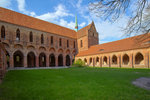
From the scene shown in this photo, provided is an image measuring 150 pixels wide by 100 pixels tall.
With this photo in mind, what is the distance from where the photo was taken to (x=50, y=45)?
2811 centimetres

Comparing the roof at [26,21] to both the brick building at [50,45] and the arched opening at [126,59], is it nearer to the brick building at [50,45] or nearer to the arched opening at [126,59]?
the brick building at [50,45]

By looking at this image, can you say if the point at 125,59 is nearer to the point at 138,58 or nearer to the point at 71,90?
the point at 138,58

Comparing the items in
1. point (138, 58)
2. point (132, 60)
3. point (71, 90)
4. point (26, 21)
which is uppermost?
point (26, 21)

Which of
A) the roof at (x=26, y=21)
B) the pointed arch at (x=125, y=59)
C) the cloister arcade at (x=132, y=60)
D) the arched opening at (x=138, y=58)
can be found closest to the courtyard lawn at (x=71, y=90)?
the cloister arcade at (x=132, y=60)

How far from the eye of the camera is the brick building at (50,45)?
20.5 meters

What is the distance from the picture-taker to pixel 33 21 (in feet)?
88.3

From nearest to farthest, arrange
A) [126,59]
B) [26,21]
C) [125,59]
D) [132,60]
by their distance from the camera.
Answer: [132,60], [126,59], [125,59], [26,21]

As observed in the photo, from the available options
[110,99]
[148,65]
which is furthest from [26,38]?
[148,65]

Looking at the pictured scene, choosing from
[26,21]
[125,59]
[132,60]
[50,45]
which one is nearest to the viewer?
[132,60]

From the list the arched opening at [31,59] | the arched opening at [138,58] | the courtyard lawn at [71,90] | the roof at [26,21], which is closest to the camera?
the courtyard lawn at [71,90]

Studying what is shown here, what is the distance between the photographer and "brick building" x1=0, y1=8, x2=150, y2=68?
2050 centimetres

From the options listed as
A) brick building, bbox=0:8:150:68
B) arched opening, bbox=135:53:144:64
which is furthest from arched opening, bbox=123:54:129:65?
arched opening, bbox=135:53:144:64

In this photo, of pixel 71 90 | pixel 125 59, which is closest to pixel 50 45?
pixel 125 59

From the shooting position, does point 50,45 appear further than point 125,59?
Yes
